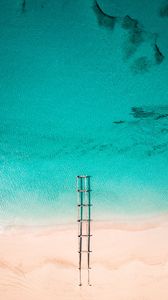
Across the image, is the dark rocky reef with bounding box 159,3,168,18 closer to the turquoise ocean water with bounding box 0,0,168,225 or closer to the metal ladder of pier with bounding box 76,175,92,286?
the turquoise ocean water with bounding box 0,0,168,225

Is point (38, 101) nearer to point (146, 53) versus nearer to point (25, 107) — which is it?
point (25, 107)

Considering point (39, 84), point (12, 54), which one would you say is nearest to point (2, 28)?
point (12, 54)

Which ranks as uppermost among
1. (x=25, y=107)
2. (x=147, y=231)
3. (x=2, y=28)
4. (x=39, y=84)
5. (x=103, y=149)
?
(x=2, y=28)

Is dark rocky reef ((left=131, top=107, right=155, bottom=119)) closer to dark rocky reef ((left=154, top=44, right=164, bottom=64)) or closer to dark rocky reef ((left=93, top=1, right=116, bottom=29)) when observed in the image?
dark rocky reef ((left=154, top=44, right=164, bottom=64))

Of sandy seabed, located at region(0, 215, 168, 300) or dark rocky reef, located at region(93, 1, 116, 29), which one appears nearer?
sandy seabed, located at region(0, 215, 168, 300)

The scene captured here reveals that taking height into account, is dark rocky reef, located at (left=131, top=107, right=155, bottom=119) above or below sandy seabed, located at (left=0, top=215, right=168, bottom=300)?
above

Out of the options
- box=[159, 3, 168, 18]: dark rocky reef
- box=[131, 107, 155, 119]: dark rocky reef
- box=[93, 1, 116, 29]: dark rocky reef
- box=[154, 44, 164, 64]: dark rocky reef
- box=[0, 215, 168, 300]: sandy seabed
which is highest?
box=[159, 3, 168, 18]: dark rocky reef

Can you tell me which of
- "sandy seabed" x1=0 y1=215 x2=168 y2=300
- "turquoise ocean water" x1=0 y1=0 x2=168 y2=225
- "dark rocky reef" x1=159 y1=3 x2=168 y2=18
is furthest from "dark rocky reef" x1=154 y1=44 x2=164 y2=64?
"sandy seabed" x1=0 y1=215 x2=168 y2=300
